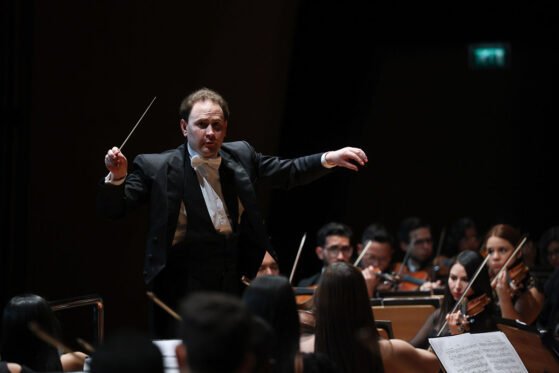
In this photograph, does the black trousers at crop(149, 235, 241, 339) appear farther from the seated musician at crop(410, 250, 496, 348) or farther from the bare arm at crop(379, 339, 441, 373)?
the seated musician at crop(410, 250, 496, 348)

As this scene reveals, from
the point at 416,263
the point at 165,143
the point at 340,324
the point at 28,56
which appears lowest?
the point at 416,263

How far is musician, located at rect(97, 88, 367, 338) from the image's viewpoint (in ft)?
11.2

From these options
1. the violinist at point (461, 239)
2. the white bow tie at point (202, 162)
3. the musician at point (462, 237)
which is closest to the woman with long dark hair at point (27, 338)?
the white bow tie at point (202, 162)

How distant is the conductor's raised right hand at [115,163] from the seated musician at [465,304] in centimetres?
169

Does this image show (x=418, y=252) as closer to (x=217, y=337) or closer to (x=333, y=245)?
(x=333, y=245)

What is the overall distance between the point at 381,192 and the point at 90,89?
454 cm

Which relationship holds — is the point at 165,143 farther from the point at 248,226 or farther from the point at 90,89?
the point at 248,226

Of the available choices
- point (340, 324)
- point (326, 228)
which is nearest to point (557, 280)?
point (326, 228)

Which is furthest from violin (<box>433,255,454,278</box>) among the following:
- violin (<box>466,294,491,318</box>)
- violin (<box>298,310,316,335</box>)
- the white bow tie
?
violin (<box>298,310,316,335</box>)

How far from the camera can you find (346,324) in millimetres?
2615

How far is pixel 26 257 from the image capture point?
4820mm

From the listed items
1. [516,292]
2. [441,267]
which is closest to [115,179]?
[516,292]

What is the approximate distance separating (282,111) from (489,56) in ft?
8.94

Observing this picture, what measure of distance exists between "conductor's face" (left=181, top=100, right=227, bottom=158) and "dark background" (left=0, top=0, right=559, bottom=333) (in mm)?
1589
